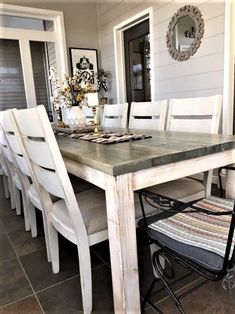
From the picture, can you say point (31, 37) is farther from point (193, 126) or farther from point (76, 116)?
point (193, 126)

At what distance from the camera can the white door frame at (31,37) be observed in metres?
3.96

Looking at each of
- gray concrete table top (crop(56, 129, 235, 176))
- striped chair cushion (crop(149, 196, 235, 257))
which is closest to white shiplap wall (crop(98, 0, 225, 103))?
gray concrete table top (crop(56, 129, 235, 176))

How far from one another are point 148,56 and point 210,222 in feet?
10.6

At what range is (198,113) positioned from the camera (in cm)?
185

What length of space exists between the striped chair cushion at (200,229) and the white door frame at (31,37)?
12.4 ft

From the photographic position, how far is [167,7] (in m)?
3.19

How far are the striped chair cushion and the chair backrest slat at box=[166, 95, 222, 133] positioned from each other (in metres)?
0.65

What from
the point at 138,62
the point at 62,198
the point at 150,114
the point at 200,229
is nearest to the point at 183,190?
the point at 200,229

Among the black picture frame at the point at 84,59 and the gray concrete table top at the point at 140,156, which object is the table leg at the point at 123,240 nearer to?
the gray concrete table top at the point at 140,156

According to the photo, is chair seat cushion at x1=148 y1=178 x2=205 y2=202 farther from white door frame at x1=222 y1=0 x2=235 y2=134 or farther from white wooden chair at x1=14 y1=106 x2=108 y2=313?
white door frame at x1=222 y1=0 x2=235 y2=134

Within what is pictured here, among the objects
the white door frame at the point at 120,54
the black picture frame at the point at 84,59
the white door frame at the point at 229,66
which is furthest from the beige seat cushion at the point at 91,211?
the black picture frame at the point at 84,59

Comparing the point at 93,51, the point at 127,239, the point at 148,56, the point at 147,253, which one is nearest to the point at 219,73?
the point at 148,56

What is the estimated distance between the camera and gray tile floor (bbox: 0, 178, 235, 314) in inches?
51.3

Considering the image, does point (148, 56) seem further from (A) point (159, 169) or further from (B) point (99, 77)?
(A) point (159, 169)
